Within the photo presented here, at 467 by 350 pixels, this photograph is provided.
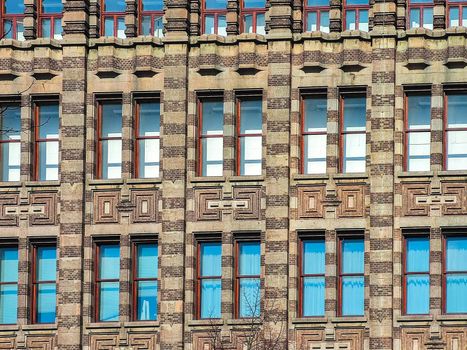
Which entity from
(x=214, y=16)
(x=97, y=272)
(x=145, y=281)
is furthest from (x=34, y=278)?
(x=214, y=16)

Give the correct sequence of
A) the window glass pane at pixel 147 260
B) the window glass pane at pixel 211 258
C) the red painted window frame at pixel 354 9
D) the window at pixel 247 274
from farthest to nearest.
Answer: the red painted window frame at pixel 354 9 → the window glass pane at pixel 147 260 → the window glass pane at pixel 211 258 → the window at pixel 247 274

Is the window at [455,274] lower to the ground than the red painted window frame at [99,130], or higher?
lower

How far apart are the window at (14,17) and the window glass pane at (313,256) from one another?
12829 mm

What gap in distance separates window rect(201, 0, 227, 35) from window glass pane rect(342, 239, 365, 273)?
866cm

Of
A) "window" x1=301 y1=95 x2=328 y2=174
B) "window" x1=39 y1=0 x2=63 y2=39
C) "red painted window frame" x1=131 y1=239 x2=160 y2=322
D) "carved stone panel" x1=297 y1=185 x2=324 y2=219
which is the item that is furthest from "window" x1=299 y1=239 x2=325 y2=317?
"window" x1=39 y1=0 x2=63 y2=39

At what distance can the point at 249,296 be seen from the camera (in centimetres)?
4650

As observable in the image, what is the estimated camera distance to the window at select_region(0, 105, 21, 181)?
48.8m

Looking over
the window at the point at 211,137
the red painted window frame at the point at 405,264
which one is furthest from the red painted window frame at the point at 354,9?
the red painted window frame at the point at 405,264

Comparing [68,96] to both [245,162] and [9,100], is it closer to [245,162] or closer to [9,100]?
[9,100]

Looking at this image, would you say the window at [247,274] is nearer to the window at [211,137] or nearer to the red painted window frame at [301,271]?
the red painted window frame at [301,271]

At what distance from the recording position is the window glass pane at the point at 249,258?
4684 centimetres

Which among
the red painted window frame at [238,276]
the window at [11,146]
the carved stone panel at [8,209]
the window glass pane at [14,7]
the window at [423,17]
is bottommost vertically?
the red painted window frame at [238,276]

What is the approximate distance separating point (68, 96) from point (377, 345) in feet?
44.8

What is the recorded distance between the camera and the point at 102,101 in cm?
4844
